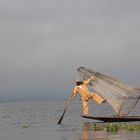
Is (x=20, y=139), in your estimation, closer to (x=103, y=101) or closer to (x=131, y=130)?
(x=131, y=130)

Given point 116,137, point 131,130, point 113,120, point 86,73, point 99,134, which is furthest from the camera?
point 86,73

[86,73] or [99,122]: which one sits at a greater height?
[86,73]

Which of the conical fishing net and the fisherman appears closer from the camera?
the conical fishing net

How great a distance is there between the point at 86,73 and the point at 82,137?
495 inches

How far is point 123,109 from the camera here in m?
48.2

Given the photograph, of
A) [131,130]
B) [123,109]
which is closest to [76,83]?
[123,109]

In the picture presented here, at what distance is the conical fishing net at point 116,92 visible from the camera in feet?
156

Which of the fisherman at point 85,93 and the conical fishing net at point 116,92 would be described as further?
the fisherman at point 85,93

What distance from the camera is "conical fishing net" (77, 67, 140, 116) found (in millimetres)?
47594

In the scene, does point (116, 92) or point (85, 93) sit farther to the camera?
point (85, 93)

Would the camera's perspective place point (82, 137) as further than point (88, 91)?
No

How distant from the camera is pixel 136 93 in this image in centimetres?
4738

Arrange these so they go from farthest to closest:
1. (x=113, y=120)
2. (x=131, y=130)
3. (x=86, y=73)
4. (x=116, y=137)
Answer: (x=86, y=73) → (x=113, y=120) → (x=131, y=130) → (x=116, y=137)

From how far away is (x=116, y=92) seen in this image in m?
48.3
